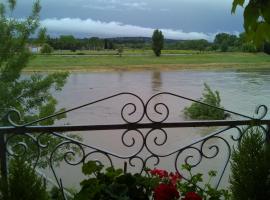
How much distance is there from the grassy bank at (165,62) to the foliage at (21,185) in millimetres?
31928

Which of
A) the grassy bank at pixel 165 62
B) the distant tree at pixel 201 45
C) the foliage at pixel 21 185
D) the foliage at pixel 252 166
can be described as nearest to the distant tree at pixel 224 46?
the grassy bank at pixel 165 62

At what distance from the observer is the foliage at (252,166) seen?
94.1 inches

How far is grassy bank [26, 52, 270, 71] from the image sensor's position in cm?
3800

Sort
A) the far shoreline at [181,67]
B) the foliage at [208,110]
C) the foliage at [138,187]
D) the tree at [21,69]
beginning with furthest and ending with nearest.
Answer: the far shoreline at [181,67] < the foliage at [208,110] < the tree at [21,69] < the foliage at [138,187]

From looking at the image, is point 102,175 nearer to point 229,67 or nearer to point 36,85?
point 36,85

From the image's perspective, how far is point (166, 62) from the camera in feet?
143

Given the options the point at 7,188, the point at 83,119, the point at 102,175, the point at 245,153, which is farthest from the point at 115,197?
the point at 83,119

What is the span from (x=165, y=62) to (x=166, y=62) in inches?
4.0

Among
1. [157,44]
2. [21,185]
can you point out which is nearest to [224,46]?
[157,44]

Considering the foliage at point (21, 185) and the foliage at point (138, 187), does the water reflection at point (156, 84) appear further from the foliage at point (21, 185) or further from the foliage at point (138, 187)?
the foliage at point (21, 185)

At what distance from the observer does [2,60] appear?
22.2 ft

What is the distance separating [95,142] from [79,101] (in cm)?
785

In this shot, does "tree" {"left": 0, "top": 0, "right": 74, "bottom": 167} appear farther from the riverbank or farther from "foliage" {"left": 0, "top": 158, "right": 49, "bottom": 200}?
the riverbank

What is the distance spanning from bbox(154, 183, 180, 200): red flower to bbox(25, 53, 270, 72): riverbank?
1259 inches
